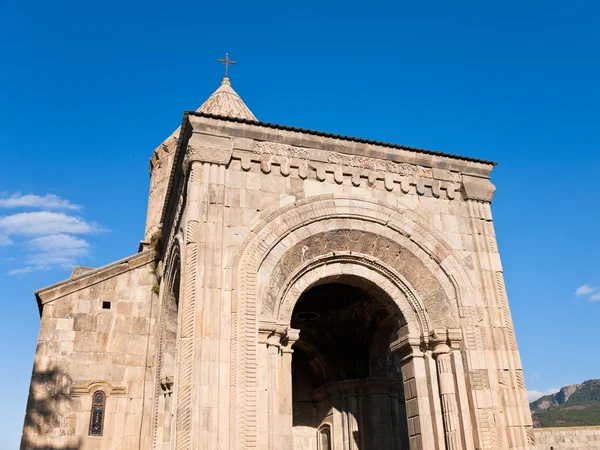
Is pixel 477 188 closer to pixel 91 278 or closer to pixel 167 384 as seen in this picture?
pixel 167 384

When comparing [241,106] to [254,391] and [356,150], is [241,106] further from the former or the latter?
[254,391]

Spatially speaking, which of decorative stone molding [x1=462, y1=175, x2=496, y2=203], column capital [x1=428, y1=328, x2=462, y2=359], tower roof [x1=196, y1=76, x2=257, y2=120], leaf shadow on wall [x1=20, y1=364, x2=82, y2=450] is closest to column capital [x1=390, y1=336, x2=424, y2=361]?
column capital [x1=428, y1=328, x2=462, y2=359]

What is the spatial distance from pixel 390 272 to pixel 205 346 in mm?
3787

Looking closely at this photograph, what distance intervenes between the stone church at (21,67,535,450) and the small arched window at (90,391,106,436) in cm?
3

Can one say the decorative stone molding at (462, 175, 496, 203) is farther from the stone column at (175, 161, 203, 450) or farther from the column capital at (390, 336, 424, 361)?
the stone column at (175, 161, 203, 450)

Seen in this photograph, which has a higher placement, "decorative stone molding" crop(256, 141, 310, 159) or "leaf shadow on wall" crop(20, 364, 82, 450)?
"decorative stone molding" crop(256, 141, 310, 159)

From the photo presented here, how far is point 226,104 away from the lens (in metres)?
17.1

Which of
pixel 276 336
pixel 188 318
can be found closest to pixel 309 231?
pixel 276 336

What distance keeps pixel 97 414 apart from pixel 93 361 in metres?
1.05

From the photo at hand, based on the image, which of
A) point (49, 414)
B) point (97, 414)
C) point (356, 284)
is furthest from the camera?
point (97, 414)

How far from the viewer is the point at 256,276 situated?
9.38 m

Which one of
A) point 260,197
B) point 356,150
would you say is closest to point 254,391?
point 260,197

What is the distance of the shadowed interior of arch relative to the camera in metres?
13.7

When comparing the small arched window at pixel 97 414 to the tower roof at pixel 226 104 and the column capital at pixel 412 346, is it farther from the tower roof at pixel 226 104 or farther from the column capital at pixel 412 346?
the tower roof at pixel 226 104
